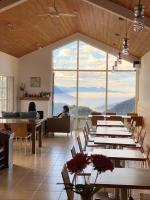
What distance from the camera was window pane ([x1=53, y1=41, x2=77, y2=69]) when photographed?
15547 millimetres

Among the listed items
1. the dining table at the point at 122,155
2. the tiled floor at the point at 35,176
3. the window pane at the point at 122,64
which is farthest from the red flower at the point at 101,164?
the window pane at the point at 122,64

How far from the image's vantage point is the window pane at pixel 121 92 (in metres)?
15.4

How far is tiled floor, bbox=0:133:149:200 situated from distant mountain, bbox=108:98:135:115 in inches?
222

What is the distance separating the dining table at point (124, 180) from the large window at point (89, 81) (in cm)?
1148

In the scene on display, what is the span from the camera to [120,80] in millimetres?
15523

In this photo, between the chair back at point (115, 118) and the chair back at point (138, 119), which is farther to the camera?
the chair back at point (138, 119)

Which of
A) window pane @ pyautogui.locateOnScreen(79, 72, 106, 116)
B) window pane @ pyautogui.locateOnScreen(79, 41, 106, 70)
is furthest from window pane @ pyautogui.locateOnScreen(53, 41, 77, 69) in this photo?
window pane @ pyautogui.locateOnScreen(79, 72, 106, 116)

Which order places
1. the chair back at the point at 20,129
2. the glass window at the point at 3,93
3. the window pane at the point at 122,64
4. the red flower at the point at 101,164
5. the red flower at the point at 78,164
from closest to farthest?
the red flower at the point at 78,164
the red flower at the point at 101,164
the chair back at the point at 20,129
the glass window at the point at 3,93
the window pane at the point at 122,64

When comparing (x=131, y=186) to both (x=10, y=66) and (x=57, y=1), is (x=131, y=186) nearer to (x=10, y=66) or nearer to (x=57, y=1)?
(x=57, y=1)

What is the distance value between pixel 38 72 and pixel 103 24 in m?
5.05

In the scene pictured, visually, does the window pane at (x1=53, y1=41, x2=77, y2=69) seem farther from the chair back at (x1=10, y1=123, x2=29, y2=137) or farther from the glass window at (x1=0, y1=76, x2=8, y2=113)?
the chair back at (x1=10, y1=123, x2=29, y2=137)

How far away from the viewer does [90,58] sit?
1553 cm

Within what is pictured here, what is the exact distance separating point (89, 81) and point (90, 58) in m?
0.96

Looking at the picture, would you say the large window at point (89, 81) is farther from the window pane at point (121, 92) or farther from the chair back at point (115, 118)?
the chair back at point (115, 118)
